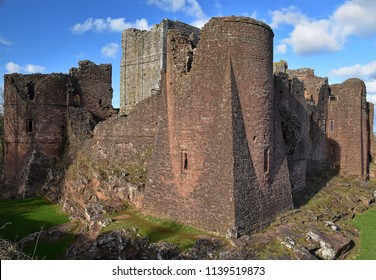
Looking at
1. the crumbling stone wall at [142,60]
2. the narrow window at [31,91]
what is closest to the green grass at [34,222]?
the narrow window at [31,91]

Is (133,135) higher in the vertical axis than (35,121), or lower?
lower

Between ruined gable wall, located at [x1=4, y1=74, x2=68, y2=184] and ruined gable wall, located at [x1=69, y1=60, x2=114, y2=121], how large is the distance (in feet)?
3.65

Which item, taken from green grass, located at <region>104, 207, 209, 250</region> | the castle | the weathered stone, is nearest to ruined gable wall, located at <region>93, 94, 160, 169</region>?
the castle

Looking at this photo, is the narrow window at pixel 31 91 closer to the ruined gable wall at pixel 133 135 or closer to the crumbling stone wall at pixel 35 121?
the crumbling stone wall at pixel 35 121

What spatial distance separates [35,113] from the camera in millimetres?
23922

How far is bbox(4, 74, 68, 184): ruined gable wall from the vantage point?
2394 cm

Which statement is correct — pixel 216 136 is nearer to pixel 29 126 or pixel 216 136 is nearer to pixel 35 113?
pixel 35 113

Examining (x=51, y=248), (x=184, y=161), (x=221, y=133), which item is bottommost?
(x=51, y=248)

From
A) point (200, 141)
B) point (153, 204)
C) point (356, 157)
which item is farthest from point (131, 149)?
point (356, 157)

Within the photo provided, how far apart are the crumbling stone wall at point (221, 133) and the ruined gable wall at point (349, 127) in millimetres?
15354

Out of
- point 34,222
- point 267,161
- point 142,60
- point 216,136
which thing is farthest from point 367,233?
point 142,60

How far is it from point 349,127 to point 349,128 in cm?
8

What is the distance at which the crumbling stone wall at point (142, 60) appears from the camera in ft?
100

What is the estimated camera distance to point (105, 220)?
15.0 m
